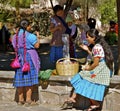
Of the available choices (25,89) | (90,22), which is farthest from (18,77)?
(90,22)

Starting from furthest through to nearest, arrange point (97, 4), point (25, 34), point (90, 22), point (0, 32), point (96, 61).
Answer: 1. point (97, 4)
2. point (0, 32)
3. point (90, 22)
4. point (25, 34)
5. point (96, 61)

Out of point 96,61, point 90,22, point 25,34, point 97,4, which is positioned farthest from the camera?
point 97,4

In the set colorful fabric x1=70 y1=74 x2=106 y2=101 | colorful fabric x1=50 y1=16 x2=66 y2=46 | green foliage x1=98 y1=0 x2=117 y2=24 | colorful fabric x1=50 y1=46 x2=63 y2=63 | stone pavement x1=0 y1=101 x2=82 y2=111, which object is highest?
green foliage x1=98 y1=0 x2=117 y2=24

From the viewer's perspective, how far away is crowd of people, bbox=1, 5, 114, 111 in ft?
21.1

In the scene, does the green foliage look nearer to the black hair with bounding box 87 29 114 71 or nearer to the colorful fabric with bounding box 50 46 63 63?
the colorful fabric with bounding box 50 46 63 63

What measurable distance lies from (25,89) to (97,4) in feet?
60.9

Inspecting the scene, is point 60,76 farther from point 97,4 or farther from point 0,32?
point 97,4

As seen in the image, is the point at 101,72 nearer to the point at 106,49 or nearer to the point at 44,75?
the point at 106,49

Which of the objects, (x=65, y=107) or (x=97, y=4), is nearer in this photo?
(x=65, y=107)

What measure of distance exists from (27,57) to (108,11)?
16.2m

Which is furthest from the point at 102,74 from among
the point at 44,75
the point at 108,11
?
the point at 108,11

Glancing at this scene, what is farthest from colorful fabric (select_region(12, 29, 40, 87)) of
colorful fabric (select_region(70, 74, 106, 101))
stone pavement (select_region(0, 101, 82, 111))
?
colorful fabric (select_region(70, 74, 106, 101))

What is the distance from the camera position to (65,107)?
7.00 meters

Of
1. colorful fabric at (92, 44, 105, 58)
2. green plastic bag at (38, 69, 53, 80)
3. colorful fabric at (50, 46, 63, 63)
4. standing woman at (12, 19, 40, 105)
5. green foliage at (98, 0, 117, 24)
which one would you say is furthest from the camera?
green foliage at (98, 0, 117, 24)
